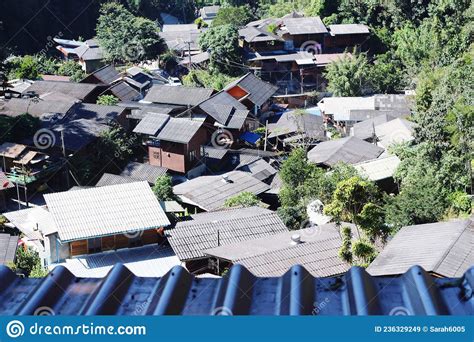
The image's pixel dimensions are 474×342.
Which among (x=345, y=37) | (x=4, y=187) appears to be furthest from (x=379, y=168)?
A: (x=345, y=37)

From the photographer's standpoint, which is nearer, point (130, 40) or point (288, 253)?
point (288, 253)

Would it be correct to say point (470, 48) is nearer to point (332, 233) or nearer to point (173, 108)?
point (173, 108)

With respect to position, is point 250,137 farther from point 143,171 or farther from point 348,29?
point 348,29

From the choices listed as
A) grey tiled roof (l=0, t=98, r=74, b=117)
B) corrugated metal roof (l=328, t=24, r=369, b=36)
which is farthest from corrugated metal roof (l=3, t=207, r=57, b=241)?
corrugated metal roof (l=328, t=24, r=369, b=36)

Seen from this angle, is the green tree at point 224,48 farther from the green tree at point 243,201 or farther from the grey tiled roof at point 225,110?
the green tree at point 243,201

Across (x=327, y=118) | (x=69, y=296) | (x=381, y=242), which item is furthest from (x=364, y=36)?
(x=69, y=296)

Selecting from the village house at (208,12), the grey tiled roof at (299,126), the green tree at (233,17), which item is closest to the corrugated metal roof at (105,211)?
the grey tiled roof at (299,126)
